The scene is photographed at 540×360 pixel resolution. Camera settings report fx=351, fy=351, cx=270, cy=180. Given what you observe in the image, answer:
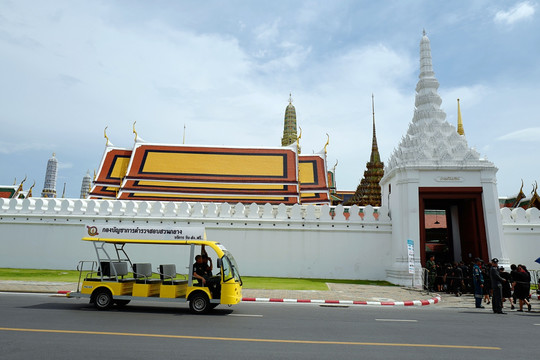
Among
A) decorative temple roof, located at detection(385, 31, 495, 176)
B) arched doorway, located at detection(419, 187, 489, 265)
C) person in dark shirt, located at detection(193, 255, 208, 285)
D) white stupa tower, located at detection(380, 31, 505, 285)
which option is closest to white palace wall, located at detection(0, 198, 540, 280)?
white stupa tower, located at detection(380, 31, 505, 285)

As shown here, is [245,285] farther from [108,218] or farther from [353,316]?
[108,218]

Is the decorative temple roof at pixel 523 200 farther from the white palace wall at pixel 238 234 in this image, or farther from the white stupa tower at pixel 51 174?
the white stupa tower at pixel 51 174

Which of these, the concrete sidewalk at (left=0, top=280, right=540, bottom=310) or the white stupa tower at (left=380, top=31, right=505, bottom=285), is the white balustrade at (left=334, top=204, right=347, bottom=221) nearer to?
the white stupa tower at (left=380, top=31, right=505, bottom=285)

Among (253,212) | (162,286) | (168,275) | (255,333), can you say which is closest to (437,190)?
(253,212)

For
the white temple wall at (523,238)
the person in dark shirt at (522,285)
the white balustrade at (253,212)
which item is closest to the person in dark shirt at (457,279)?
the person in dark shirt at (522,285)

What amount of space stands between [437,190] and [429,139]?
2.49m

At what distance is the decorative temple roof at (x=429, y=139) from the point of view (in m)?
15.3

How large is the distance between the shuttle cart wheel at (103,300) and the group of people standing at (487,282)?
9819 mm

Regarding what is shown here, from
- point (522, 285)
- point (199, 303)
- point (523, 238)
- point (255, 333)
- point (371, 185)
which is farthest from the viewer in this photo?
point (371, 185)

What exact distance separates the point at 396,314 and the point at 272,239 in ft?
27.6

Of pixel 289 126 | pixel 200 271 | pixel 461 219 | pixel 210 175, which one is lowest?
pixel 200 271

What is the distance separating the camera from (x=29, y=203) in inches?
692

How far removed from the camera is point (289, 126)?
169 feet

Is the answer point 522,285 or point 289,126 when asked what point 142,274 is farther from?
point 289,126
